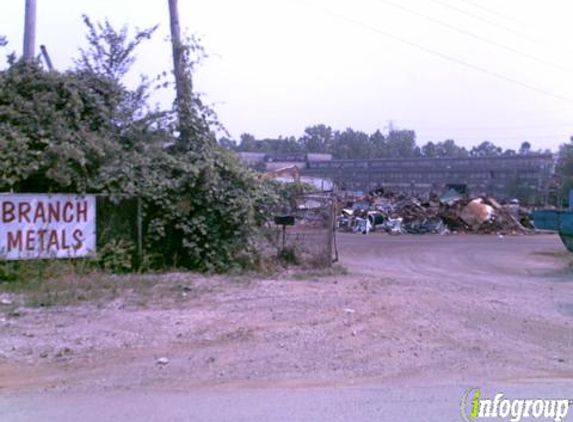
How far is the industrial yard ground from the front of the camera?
7031mm

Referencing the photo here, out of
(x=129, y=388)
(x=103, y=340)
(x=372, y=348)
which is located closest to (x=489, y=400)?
(x=372, y=348)

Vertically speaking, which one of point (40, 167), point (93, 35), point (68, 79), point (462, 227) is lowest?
point (462, 227)

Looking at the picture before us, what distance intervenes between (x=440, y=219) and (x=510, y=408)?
34.2 m

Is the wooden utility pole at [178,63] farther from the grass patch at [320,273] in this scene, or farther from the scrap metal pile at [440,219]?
the scrap metal pile at [440,219]

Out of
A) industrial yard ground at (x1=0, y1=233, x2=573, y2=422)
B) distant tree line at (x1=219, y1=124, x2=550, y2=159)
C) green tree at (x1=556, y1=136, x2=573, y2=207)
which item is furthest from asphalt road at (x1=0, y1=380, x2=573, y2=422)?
distant tree line at (x1=219, y1=124, x2=550, y2=159)

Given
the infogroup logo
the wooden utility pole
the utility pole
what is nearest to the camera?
the infogroup logo

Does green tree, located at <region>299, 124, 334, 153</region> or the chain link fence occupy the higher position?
green tree, located at <region>299, 124, 334, 153</region>

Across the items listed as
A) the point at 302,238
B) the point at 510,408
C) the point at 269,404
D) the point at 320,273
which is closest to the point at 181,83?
the point at 302,238

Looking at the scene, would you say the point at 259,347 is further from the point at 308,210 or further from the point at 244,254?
the point at 308,210

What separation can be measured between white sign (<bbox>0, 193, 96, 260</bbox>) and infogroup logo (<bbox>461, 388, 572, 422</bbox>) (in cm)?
999

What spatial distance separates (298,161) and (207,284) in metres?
78.2

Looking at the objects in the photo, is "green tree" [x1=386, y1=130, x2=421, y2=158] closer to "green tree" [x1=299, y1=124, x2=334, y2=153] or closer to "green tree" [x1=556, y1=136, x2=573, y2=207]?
"green tree" [x1=299, y1=124, x2=334, y2=153]

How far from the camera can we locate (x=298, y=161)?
→ 92125 mm

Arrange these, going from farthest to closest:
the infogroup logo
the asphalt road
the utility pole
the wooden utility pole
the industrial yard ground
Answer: the wooden utility pole → the utility pole → the industrial yard ground → the infogroup logo → the asphalt road
